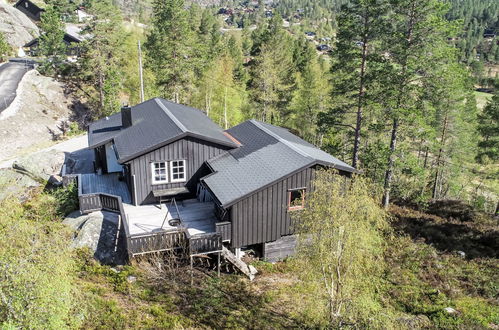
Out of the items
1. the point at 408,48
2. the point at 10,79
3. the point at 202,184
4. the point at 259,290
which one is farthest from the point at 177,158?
the point at 10,79

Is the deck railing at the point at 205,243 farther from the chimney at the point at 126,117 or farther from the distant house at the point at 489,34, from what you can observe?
the distant house at the point at 489,34

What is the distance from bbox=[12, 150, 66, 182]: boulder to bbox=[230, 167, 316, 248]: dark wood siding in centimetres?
1572

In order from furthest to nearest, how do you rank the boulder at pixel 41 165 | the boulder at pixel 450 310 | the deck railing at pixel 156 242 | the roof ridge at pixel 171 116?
the boulder at pixel 41 165 → the roof ridge at pixel 171 116 → the deck railing at pixel 156 242 → the boulder at pixel 450 310

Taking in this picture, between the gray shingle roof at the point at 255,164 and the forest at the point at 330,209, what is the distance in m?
4.04

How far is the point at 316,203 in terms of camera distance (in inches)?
458

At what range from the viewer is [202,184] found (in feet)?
66.7

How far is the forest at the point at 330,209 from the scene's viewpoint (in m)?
11.2

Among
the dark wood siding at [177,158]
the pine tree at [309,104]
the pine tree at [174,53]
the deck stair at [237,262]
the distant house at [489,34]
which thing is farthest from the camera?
the distant house at [489,34]

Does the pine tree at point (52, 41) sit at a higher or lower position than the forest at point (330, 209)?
higher

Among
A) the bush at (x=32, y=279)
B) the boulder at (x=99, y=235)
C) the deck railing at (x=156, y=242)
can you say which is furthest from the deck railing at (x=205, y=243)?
the bush at (x=32, y=279)

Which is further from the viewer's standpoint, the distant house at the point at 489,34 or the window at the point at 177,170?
the distant house at the point at 489,34

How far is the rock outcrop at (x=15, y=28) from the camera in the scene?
6309cm

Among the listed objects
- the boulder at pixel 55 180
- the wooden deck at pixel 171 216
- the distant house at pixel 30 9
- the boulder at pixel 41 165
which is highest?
the distant house at pixel 30 9

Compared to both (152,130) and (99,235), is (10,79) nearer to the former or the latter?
(152,130)
